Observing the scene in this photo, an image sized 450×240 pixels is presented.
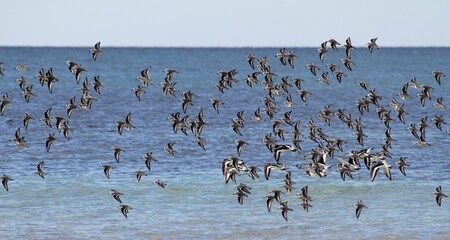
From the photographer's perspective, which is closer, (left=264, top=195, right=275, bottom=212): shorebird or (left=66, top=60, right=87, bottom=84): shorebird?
(left=264, top=195, right=275, bottom=212): shorebird

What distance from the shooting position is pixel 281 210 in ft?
129

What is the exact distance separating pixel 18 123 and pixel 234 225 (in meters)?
39.5

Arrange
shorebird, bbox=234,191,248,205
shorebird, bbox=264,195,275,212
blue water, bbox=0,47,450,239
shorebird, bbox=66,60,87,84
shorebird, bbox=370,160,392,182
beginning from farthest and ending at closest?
shorebird, bbox=370,160,392,182, shorebird, bbox=66,60,87,84, shorebird, bbox=264,195,275,212, shorebird, bbox=234,191,248,205, blue water, bbox=0,47,450,239

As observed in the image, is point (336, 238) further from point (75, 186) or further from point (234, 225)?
point (75, 186)

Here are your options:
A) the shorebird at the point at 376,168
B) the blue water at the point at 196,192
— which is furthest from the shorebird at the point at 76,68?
the shorebird at the point at 376,168

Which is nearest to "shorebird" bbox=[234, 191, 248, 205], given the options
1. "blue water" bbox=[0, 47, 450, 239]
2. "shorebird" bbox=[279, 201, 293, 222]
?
"blue water" bbox=[0, 47, 450, 239]

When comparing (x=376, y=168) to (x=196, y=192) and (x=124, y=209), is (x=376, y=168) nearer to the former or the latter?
(x=196, y=192)

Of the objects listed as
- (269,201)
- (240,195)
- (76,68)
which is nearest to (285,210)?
(269,201)

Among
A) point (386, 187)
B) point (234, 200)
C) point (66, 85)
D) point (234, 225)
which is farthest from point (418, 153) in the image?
point (66, 85)

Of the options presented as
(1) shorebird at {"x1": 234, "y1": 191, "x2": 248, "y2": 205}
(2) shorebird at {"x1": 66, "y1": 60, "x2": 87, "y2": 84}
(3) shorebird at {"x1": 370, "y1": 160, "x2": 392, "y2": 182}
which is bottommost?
(1) shorebird at {"x1": 234, "y1": 191, "x2": 248, "y2": 205}

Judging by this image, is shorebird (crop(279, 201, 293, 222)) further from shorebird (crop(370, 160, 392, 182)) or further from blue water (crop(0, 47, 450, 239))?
shorebird (crop(370, 160, 392, 182))

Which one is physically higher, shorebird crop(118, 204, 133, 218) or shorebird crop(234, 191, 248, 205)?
shorebird crop(234, 191, 248, 205)

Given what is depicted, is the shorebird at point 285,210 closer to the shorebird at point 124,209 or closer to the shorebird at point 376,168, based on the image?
the shorebird at point 124,209

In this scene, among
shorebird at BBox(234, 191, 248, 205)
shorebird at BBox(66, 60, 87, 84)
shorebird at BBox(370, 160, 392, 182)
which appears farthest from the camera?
shorebird at BBox(370, 160, 392, 182)
